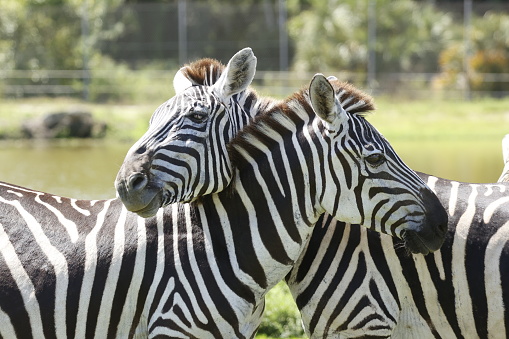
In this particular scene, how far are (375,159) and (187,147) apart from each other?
101 centimetres

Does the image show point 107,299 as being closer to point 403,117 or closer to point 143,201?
point 143,201

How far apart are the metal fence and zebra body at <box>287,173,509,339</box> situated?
20596 mm

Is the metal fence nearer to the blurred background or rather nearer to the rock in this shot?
the blurred background

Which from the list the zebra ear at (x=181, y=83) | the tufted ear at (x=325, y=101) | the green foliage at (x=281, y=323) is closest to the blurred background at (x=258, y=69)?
the green foliage at (x=281, y=323)

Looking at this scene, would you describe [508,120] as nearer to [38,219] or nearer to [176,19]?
Result: [176,19]

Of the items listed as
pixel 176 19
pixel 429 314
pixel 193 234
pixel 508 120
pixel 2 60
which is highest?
pixel 176 19

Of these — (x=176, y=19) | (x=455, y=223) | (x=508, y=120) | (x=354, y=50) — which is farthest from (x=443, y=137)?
(x=455, y=223)

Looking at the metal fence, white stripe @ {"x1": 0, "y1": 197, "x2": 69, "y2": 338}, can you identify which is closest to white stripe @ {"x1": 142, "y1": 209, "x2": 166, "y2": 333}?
white stripe @ {"x1": 0, "y1": 197, "x2": 69, "y2": 338}

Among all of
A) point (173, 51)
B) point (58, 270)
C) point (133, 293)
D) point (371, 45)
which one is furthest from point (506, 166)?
point (173, 51)

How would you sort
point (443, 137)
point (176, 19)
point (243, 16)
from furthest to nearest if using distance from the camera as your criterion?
1. point (243, 16)
2. point (176, 19)
3. point (443, 137)

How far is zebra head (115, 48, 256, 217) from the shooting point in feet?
13.6

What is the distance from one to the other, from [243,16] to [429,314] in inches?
1259

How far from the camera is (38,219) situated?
4.49 metres

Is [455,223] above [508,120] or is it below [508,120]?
below
